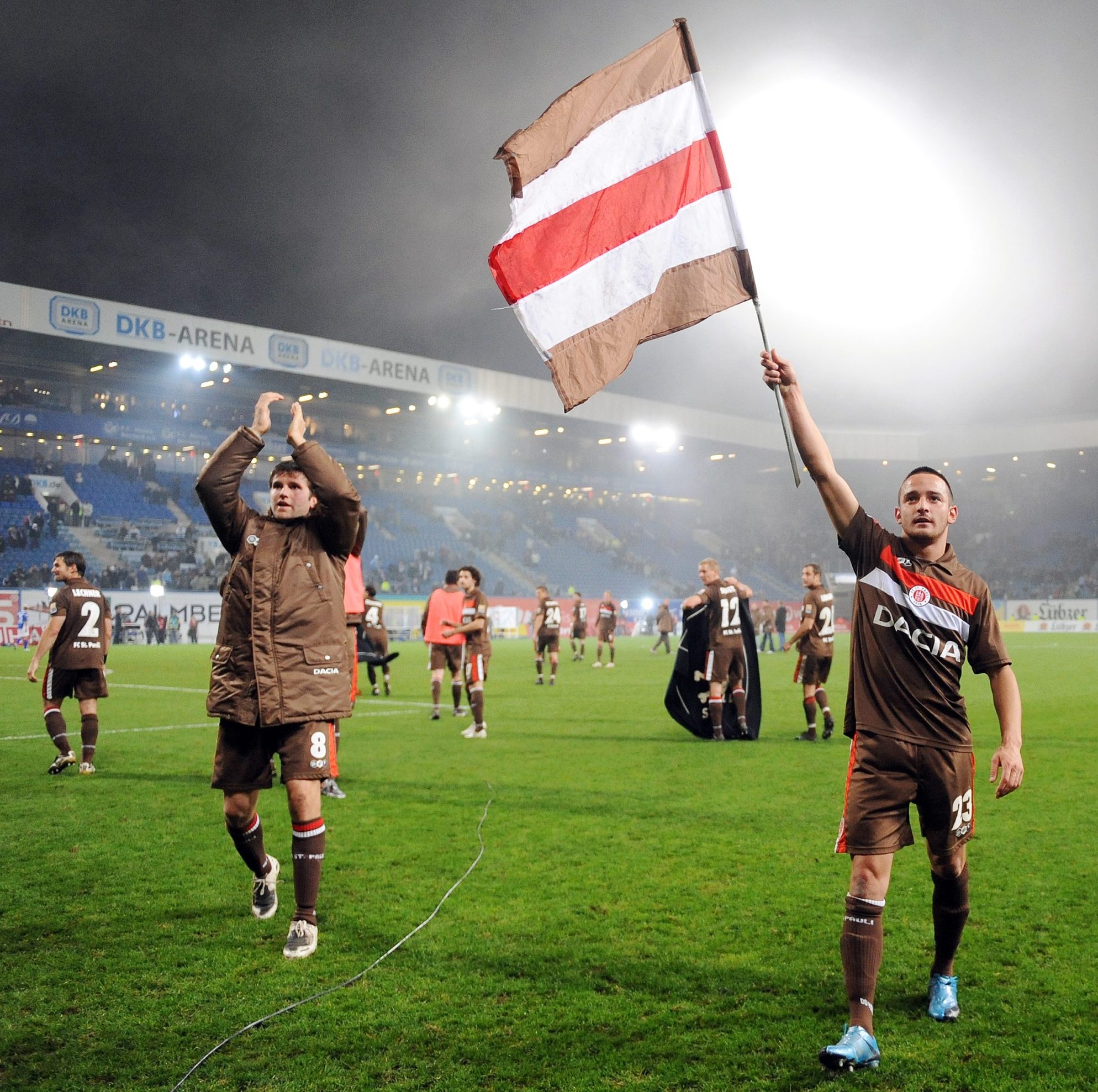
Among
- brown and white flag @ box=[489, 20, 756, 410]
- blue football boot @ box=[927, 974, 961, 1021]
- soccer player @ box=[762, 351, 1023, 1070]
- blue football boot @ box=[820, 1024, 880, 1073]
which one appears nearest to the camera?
blue football boot @ box=[820, 1024, 880, 1073]

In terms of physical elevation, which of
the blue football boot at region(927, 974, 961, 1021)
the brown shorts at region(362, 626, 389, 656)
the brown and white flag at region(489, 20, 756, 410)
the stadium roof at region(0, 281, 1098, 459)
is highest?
the stadium roof at region(0, 281, 1098, 459)

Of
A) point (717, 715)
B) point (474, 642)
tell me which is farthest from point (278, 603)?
point (717, 715)

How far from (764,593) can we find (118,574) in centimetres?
3535

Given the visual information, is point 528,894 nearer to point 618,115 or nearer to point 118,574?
point 618,115

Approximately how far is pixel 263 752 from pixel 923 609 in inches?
123

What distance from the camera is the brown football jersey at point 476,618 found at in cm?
1266

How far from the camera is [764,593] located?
56.5 metres

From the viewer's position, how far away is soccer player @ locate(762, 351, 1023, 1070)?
3.59 meters

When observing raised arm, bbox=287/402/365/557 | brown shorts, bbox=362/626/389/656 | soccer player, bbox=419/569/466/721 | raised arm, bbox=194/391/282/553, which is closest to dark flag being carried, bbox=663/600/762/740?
soccer player, bbox=419/569/466/721

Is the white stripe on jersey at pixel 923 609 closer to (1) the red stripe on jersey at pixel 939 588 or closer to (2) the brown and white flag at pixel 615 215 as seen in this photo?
(1) the red stripe on jersey at pixel 939 588

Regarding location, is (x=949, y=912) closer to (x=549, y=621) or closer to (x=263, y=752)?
(x=263, y=752)

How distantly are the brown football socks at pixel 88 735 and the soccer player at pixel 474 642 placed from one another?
4.43 m

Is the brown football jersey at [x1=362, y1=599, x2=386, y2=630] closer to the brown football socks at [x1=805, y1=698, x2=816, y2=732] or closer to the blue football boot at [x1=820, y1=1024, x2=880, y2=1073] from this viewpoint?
the brown football socks at [x1=805, y1=698, x2=816, y2=732]

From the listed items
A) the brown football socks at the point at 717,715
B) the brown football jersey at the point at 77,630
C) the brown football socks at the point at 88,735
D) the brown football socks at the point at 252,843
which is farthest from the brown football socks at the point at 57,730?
the brown football socks at the point at 717,715
